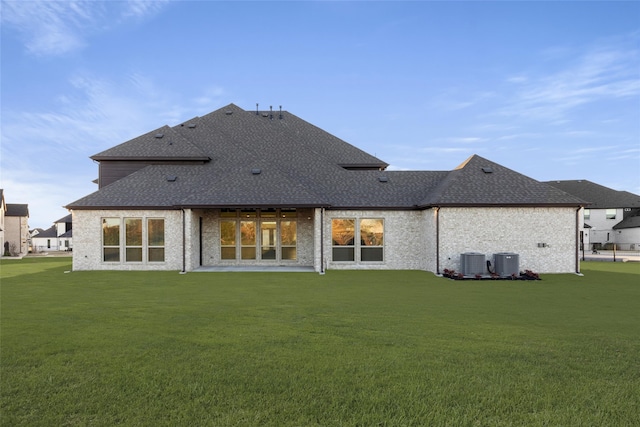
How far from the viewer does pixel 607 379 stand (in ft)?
Result: 14.7

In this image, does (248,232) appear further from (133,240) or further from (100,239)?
(100,239)

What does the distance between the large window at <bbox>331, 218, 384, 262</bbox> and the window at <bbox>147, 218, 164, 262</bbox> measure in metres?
8.62

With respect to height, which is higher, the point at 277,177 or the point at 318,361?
the point at 277,177

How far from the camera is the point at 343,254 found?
18672 millimetres

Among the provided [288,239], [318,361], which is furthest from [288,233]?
[318,361]

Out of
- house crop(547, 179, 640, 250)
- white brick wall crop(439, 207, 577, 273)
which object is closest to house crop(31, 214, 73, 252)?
white brick wall crop(439, 207, 577, 273)

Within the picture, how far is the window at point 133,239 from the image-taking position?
60.3ft

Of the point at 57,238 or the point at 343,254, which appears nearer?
the point at 343,254

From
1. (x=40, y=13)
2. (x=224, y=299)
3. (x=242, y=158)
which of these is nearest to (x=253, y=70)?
(x=242, y=158)

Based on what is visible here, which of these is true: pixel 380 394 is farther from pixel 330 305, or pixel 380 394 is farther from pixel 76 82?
pixel 76 82

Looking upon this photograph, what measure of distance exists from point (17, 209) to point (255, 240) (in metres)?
43.4

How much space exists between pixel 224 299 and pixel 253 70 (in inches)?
804

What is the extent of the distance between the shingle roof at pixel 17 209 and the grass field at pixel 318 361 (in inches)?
1778

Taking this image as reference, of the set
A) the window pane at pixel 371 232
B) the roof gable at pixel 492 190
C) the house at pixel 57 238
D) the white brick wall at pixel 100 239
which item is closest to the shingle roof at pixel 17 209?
the house at pixel 57 238
